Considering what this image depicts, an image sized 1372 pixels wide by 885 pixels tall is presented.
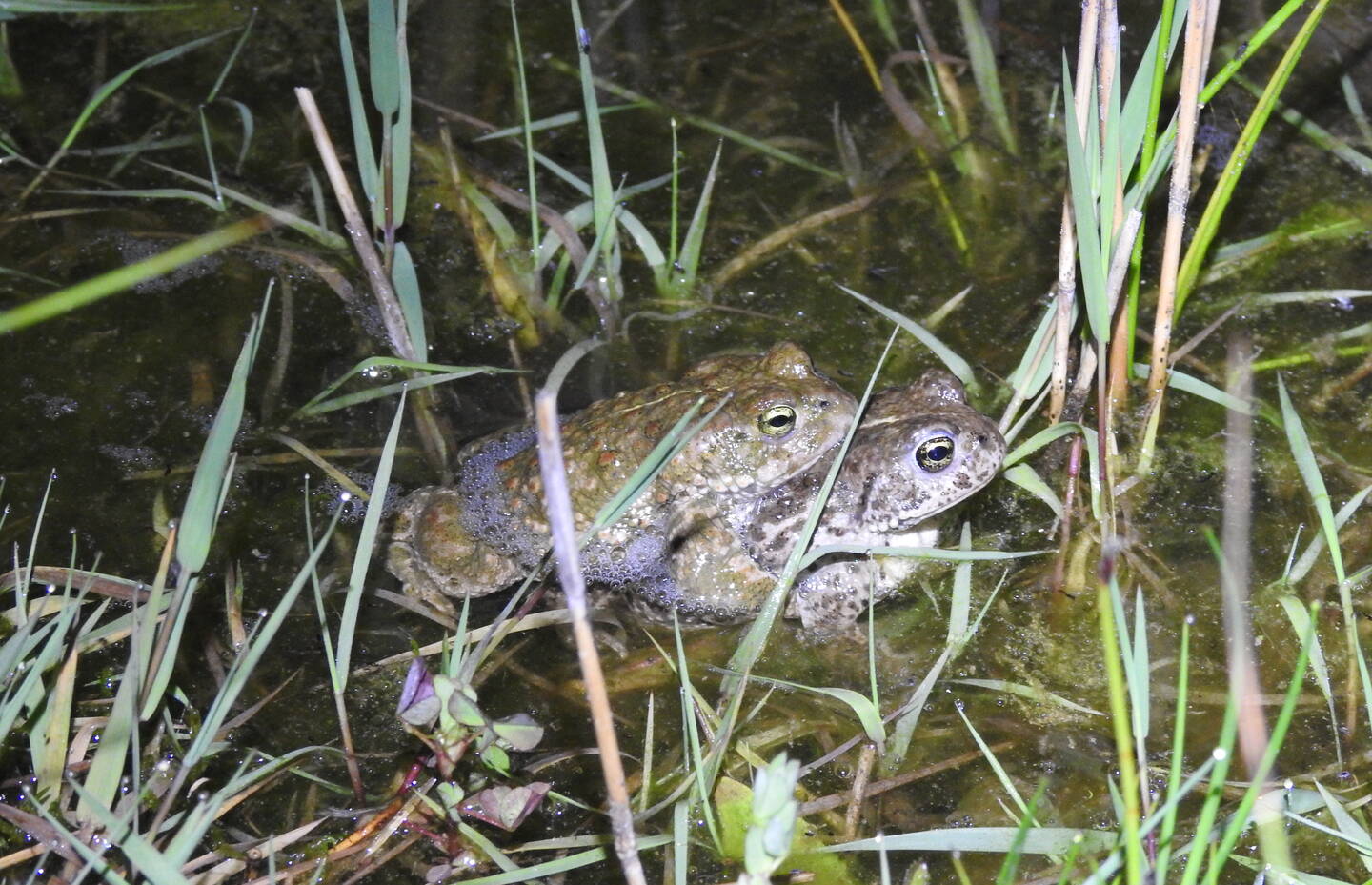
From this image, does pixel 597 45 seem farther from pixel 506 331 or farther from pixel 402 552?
pixel 402 552

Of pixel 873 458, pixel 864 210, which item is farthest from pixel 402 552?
pixel 864 210

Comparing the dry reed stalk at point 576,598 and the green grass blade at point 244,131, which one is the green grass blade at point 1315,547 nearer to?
the dry reed stalk at point 576,598

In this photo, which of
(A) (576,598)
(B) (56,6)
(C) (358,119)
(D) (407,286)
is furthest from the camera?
→ (B) (56,6)

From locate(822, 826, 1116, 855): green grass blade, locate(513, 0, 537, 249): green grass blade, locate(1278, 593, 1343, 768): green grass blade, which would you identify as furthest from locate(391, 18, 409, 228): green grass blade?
locate(1278, 593, 1343, 768): green grass blade

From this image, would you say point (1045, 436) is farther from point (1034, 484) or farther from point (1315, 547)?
point (1315, 547)

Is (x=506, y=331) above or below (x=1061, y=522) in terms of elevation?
above

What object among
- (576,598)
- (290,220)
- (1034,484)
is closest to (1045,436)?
(1034,484)

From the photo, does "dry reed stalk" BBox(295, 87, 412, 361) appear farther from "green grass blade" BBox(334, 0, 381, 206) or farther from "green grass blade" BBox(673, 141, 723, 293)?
"green grass blade" BBox(673, 141, 723, 293)

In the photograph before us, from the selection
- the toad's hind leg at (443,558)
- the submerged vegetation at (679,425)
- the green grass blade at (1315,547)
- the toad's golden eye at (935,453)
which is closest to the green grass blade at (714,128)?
the submerged vegetation at (679,425)
